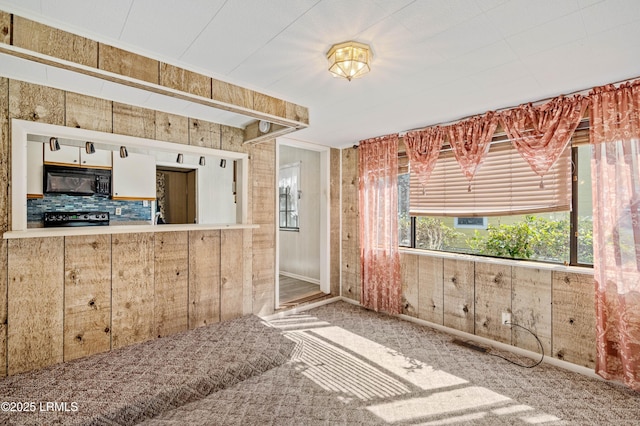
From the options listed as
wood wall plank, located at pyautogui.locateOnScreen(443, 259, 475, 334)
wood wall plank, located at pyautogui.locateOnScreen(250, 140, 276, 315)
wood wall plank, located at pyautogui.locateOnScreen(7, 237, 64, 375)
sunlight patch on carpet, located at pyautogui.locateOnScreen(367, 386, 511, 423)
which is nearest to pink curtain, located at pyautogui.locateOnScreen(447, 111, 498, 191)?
wood wall plank, located at pyautogui.locateOnScreen(443, 259, 475, 334)

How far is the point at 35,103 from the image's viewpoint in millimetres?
2115

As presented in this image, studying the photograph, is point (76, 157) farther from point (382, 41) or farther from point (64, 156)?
point (382, 41)

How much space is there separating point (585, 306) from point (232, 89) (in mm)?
3189

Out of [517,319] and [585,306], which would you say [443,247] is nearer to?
[517,319]

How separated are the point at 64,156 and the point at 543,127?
4949 millimetres

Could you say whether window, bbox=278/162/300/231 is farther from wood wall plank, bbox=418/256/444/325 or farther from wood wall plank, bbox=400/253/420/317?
wood wall plank, bbox=418/256/444/325

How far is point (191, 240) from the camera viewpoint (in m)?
2.86

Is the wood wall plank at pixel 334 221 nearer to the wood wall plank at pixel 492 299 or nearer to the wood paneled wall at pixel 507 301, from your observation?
the wood paneled wall at pixel 507 301

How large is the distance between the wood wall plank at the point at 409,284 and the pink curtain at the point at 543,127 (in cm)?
152

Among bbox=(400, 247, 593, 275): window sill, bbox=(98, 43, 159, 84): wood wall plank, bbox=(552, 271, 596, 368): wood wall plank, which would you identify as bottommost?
bbox=(552, 271, 596, 368): wood wall plank

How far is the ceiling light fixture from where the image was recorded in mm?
1649

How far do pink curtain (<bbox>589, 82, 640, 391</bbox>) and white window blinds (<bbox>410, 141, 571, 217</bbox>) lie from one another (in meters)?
0.26

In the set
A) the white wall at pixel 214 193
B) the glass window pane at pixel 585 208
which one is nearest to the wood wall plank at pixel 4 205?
the white wall at pixel 214 193

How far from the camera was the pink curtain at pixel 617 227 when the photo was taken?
2.10m
